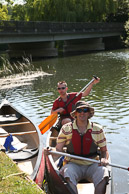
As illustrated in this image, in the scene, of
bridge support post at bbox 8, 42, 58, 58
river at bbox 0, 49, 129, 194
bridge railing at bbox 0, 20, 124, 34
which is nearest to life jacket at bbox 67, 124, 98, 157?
river at bbox 0, 49, 129, 194

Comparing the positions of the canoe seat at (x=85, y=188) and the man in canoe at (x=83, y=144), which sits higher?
the man in canoe at (x=83, y=144)

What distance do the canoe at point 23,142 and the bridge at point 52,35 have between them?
70.9ft

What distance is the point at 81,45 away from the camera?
48719 mm

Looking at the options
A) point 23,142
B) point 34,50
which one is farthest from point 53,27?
point 23,142

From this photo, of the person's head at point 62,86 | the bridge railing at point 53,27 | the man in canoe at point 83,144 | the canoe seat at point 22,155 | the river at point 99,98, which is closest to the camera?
the man in canoe at point 83,144

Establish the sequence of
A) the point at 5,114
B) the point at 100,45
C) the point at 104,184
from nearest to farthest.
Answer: the point at 104,184
the point at 5,114
the point at 100,45

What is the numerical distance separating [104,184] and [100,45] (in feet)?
145

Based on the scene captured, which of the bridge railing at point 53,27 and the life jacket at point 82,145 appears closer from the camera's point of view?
the life jacket at point 82,145

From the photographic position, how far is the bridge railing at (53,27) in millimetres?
31391

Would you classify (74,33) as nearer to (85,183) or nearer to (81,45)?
(81,45)

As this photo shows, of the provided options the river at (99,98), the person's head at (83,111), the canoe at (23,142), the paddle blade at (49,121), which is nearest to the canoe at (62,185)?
the canoe at (23,142)

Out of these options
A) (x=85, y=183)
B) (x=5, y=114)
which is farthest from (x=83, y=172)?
(x=5, y=114)

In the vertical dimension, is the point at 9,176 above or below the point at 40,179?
above

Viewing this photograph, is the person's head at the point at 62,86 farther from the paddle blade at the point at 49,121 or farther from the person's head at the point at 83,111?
the person's head at the point at 83,111
